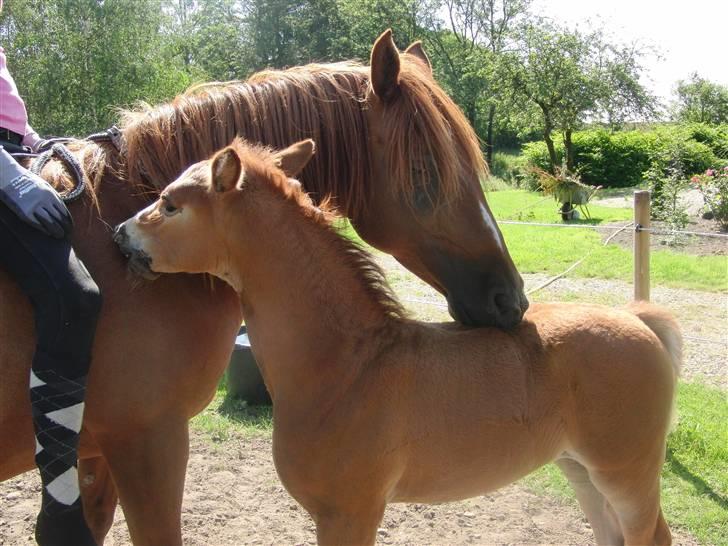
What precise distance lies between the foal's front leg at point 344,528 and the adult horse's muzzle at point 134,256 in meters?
0.99

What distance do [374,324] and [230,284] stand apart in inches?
21.0

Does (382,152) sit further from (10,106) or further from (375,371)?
(10,106)

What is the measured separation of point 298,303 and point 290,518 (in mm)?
2025

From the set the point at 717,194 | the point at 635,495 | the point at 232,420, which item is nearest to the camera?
the point at 635,495

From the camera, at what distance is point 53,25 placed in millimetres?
14188

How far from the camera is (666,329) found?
2.68 meters

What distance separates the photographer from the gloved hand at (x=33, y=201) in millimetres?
1912

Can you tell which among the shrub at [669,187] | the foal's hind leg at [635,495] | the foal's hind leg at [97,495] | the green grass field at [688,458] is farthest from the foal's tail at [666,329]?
the shrub at [669,187]

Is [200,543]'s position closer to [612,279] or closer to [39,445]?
[39,445]

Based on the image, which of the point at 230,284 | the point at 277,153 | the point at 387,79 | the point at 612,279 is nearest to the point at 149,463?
the point at 230,284

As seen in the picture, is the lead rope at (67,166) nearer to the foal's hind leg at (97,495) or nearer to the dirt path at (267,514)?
the foal's hind leg at (97,495)

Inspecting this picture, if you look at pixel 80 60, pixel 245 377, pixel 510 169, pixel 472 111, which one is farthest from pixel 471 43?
pixel 245 377

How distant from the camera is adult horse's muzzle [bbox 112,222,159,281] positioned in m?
2.05

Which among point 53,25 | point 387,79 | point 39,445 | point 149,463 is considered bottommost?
point 149,463
